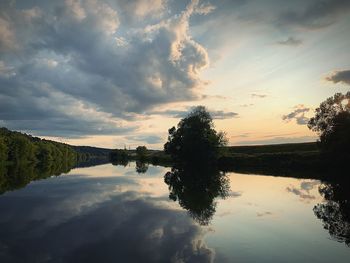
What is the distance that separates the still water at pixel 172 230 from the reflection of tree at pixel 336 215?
72mm

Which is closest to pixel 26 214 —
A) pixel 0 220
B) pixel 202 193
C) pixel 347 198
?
pixel 0 220

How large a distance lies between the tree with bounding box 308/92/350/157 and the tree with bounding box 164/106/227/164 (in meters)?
37.0

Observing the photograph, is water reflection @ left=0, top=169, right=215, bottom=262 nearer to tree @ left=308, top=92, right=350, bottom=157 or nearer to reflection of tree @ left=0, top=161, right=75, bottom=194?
reflection of tree @ left=0, top=161, right=75, bottom=194

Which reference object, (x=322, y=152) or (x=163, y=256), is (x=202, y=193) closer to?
(x=163, y=256)

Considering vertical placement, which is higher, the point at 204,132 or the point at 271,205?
the point at 204,132

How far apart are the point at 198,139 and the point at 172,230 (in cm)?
9552

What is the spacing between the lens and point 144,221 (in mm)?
25516

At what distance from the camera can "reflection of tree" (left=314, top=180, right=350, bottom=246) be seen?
21.1 metres

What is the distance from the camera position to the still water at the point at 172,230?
650 inches

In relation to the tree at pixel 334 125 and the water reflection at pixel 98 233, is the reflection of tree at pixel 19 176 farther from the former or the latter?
the tree at pixel 334 125

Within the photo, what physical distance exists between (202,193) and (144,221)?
722 inches

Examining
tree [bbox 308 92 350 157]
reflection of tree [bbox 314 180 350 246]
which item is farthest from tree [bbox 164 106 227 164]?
reflection of tree [bbox 314 180 350 246]

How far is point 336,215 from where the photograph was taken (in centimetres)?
2694

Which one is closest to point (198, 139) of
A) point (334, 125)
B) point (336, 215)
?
point (334, 125)
